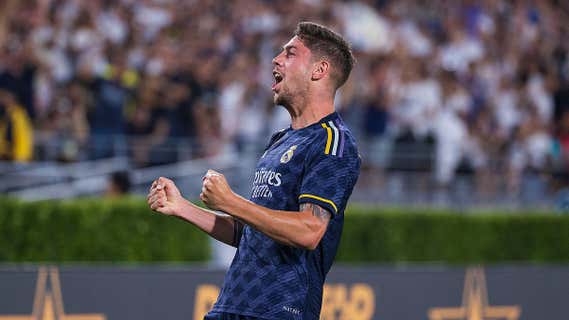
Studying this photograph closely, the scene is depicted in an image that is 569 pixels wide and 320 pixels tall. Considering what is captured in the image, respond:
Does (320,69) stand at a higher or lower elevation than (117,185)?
lower

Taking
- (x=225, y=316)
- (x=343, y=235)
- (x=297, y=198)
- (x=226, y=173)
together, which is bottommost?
(x=225, y=316)

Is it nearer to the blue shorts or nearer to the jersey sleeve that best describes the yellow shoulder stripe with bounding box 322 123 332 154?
the jersey sleeve

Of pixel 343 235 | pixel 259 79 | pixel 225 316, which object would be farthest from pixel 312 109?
pixel 259 79

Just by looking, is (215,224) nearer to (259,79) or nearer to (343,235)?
(343,235)

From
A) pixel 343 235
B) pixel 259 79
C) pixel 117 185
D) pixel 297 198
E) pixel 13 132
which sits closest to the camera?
pixel 297 198

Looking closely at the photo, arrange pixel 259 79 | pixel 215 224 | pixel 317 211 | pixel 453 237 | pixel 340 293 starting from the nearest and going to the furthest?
1. pixel 317 211
2. pixel 215 224
3. pixel 340 293
4. pixel 453 237
5. pixel 259 79

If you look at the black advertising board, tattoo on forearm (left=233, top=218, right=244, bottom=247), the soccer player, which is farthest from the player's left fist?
the black advertising board

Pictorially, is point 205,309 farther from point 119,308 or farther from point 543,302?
point 543,302

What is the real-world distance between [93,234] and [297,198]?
7.54 m

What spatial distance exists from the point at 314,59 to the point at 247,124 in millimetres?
9234

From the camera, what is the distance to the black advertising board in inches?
319

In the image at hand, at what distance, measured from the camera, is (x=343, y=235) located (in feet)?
44.1

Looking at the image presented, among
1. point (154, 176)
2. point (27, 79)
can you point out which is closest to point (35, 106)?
point (27, 79)

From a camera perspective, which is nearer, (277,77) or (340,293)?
(277,77)
